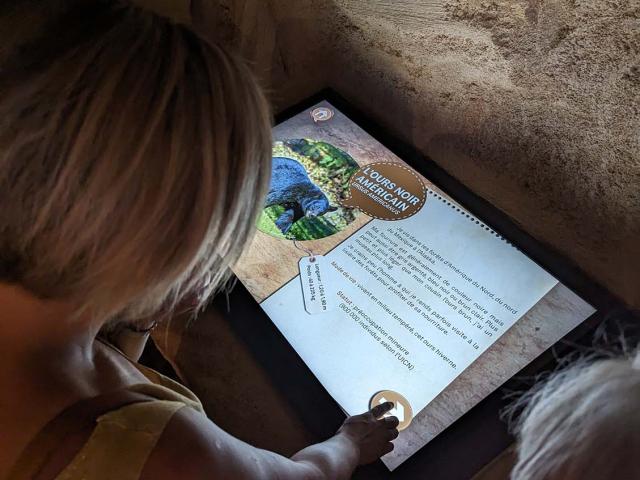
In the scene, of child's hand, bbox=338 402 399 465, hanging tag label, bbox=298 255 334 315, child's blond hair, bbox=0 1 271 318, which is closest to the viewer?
child's blond hair, bbox=0 1 271 318

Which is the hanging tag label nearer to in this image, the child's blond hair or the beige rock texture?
the beige rock texture

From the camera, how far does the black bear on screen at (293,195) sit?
3.54 feet

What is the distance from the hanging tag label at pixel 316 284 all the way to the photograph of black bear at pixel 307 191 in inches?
2.2

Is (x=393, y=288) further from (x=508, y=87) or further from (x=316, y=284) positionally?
(x=508, y=87)

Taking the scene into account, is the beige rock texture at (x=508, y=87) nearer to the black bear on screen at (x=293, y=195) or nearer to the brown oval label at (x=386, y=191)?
the brown oval label at (x=386, y=191)

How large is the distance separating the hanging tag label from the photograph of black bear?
0.18ft

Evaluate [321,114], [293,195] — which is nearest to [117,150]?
[293,195]

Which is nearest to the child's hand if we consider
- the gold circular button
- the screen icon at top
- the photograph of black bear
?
the gold circular button

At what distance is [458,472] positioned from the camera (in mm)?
807

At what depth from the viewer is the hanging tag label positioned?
0.97 m

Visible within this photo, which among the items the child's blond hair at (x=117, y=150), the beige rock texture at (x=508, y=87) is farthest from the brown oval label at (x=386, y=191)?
the child's blond hair at (x=117, y=150)

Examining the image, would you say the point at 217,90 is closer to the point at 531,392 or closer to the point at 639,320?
the point at 531,392

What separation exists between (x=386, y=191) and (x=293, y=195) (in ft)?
0.57

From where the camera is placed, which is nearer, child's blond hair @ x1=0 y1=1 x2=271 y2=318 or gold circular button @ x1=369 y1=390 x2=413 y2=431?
child's blond hair @ x1=0 y1=1 x2=271 y2=318
